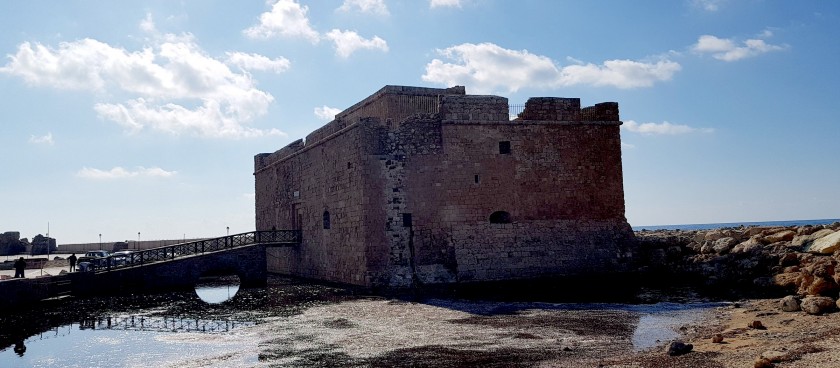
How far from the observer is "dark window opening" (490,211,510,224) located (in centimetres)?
2103

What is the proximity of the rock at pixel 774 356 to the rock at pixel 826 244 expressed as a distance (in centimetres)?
1095

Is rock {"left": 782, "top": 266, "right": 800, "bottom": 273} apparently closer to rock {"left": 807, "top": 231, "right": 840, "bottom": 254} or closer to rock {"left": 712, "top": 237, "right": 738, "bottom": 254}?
rock {"left": 807, "top": 231, "right": 840, "bottom": 254}

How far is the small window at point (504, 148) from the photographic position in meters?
21.3

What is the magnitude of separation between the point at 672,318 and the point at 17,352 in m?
12.3

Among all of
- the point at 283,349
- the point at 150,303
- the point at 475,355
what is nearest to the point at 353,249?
the point at 150,303

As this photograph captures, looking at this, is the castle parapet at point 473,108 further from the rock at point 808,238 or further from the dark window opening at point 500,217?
the rock at point 808,238

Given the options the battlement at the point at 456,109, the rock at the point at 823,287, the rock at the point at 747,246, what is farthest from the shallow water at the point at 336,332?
the battlement at the point at 456,109

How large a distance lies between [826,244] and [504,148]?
31.5 feet

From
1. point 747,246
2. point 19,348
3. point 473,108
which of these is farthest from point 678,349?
point 473,108

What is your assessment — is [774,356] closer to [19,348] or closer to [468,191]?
[19,348]

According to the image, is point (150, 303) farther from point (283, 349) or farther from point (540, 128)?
point (540, 128)

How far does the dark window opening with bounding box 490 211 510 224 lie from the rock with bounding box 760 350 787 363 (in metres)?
12.9

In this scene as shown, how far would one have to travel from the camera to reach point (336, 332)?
40.1 feet

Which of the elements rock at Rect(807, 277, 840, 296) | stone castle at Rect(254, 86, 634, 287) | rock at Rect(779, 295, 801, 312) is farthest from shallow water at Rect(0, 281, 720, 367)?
stone castle at Rect(254, 86, 634, 287)
